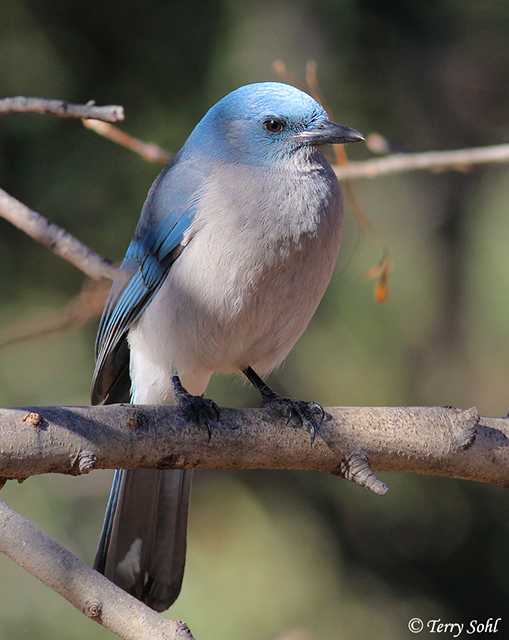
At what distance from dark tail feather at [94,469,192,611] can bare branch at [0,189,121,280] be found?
1858mm

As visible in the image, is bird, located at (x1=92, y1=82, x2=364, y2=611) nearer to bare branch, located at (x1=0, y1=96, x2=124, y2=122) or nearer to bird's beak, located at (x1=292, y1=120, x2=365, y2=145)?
bird's beak, located at (x1=292, y1=120, x2=365, y2=145)

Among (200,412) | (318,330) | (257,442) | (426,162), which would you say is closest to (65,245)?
(200,412)

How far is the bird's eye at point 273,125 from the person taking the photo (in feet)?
9.80

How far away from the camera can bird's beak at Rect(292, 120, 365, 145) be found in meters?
2.92

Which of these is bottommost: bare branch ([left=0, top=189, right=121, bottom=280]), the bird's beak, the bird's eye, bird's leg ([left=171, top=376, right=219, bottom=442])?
bare branch ([left=0, top=189, right=121, bottom=280])

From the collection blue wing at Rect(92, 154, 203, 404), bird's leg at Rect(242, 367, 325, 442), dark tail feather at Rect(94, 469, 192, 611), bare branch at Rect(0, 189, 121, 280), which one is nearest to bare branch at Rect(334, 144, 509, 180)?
blue wing at Rect(92, 154, 203, 404)

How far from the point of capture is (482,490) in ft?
16.0

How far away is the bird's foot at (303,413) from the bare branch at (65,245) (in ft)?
4.12

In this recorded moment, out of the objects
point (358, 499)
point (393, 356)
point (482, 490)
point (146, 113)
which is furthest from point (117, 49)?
point (482, 490)

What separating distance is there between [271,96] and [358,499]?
104 inches

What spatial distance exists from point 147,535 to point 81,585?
123cm

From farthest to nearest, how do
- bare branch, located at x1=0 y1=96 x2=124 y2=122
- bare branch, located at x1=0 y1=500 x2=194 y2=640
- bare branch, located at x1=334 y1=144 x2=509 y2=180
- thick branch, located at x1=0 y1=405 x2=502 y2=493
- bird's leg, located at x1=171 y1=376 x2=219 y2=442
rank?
bare branch, located at x1=334 y1=144 x2=509 y2=180 → bird's leg, located at x1=171 y1=376 x2=219 y2=442 → thick branch, located at x1=0 y1=405 x2=502 y2=493 → bare branch, located at x1=0 y1=500 x2=194 y2=640 → bare branch, located at x1=0 y1=96 x2=124 y2=122

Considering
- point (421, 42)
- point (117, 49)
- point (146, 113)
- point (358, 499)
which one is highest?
point (421, 42)

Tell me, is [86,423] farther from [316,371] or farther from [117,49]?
[117,49]
